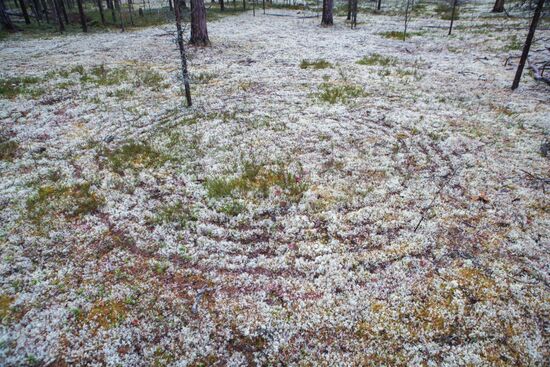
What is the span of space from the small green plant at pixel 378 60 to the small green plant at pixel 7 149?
1443 cm

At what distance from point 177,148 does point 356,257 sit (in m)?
5.62

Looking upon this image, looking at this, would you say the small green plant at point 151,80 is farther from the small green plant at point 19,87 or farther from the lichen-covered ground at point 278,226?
the small green plant at point 19,87

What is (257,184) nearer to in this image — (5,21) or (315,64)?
(315,64)

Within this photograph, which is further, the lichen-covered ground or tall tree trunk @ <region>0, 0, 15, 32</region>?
tall tree trunk @ <region>0, 0, 15, 32</region>

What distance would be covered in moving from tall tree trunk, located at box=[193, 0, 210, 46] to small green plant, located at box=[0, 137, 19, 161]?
42.1 feet

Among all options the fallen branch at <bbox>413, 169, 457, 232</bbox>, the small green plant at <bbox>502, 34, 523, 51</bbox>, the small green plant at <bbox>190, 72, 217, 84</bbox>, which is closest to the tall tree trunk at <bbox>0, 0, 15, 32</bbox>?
the small green plant at <bbox>190, 72, 217, 84</bbox>

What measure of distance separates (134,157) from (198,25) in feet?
45.3

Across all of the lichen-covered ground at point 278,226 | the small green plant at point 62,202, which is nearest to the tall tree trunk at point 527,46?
the lichen-covered ground at point 278,226

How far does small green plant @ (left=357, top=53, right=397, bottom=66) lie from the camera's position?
15458 mm

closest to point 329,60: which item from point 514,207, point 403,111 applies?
point 403,111

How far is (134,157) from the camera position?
818 cm

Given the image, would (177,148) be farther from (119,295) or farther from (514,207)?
(514,207)

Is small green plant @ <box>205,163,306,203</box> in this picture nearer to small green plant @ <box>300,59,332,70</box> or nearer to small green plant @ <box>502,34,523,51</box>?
small green plant @ <box>300,59,332,70</box>

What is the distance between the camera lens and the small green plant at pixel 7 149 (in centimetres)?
837
